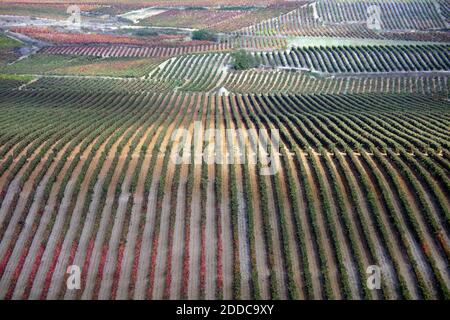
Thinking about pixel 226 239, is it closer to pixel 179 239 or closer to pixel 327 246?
pixel 179 239

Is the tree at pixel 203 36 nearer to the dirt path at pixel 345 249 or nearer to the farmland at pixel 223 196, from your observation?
the farmland at pixel 223 196

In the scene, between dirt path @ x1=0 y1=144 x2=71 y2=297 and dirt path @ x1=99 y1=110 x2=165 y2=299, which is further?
dirt path @ x1=0 y1=144 x2=71 y2=297

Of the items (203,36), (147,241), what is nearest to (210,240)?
(147,241)

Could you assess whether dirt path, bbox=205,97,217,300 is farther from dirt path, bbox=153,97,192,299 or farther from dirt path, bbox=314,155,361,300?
dirt path, bbox=314,155,361,300

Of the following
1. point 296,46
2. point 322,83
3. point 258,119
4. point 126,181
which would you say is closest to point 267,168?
point 126,181

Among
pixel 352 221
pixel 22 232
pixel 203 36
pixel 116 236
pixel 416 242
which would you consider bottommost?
pixel 416 242

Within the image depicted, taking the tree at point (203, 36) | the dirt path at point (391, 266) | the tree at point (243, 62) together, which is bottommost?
the dirt path at point (391, 266)

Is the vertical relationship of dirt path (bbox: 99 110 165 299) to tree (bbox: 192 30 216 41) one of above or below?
below

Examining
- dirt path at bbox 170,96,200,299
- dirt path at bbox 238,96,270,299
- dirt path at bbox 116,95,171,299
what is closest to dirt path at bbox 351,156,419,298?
dirt path at bbox 238,96,270,299

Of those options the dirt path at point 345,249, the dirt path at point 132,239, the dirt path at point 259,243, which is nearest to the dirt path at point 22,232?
the dirt path at point 132,239

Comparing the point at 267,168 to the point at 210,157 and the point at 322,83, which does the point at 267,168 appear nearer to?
the point at 210,157

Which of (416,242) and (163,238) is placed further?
(163,238)
